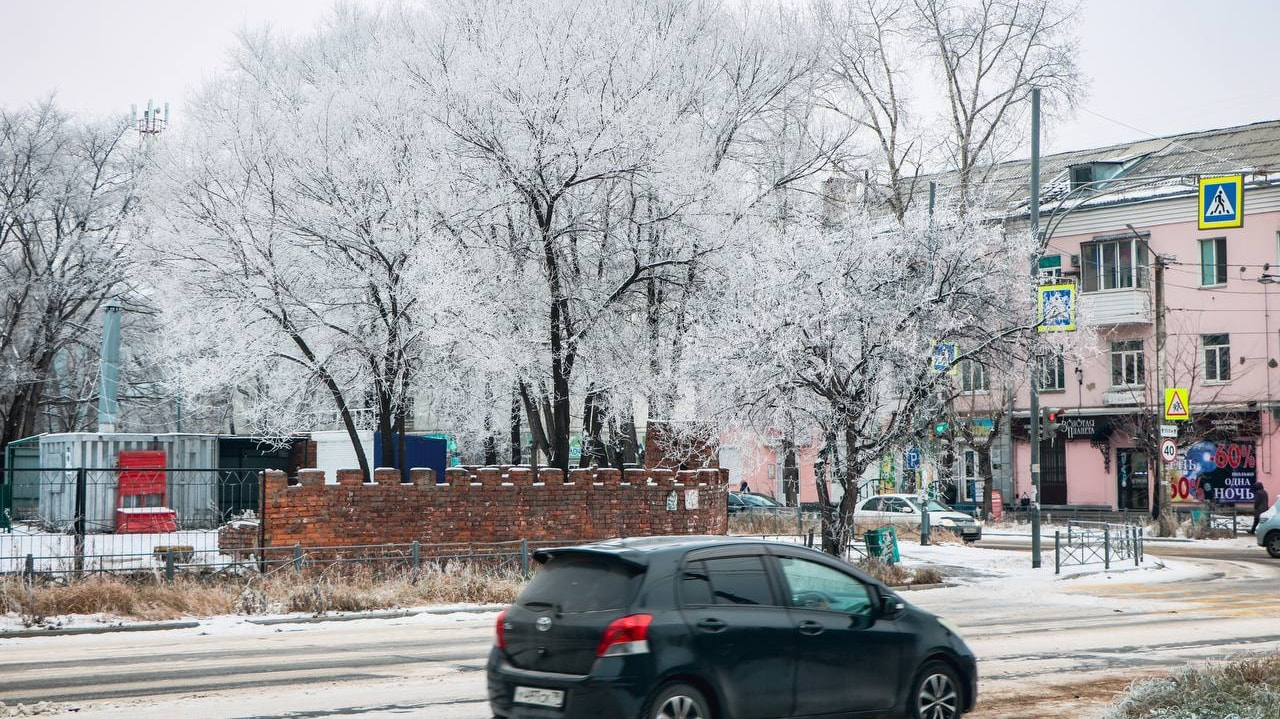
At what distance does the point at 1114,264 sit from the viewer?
49719 millimetres

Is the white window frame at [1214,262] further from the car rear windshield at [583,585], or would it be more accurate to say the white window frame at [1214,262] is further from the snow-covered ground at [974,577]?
the car rear windshield at [583,585]

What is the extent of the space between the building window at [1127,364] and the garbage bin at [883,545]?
26.1 meters

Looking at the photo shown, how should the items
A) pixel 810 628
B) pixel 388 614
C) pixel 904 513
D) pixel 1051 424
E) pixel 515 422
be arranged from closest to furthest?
pixel 810 628
pixel 388 614
pixel 515 422
pixel 904 513
pixel 1051 424

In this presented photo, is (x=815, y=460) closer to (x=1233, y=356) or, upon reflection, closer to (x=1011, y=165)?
(x=1233, y=356)

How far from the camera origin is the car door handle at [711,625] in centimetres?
857

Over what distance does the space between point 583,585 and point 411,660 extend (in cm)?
585

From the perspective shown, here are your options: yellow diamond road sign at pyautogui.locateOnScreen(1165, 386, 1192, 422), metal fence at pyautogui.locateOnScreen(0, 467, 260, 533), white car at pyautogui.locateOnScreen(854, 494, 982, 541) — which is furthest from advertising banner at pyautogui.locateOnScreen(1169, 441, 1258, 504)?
metal fence at pyautogui.locateOnScreen(0, 467, 260, 533)

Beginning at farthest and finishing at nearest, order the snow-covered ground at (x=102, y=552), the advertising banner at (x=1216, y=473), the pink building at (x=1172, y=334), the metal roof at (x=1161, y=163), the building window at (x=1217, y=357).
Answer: the metal roof at (x=1161, y=163) → the building window at (x=1217, y=357) → the advertising banner at (x=1216, y=473) → the pink building at (x=1172, y=334) → the snow-covered ground at (x=102, y=552)

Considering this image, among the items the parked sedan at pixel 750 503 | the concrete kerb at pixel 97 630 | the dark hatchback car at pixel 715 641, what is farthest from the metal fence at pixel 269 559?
the parked sedan at pixel 750 503

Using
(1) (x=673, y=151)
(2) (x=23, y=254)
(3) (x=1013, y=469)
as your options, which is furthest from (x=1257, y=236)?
(2) (x=23, y=254)

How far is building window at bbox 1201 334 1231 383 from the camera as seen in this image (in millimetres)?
47281

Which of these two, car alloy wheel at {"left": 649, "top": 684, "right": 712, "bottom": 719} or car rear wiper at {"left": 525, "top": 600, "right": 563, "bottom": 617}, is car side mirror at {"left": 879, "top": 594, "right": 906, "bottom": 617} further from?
car rear wiper at {"left": 525, "top": 600, "right": 563, "bottom": 617}

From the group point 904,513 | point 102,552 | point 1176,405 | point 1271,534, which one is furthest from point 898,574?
point 904,513

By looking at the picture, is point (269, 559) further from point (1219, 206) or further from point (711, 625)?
point (1219, 206)
